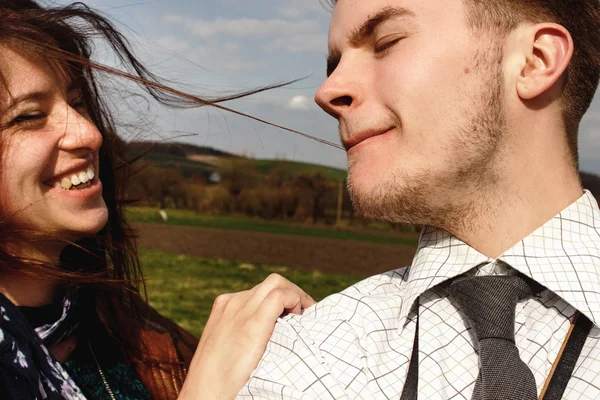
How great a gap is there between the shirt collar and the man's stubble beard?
11 cm

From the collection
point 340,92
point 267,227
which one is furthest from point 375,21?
point 267,227

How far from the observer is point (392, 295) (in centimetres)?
201

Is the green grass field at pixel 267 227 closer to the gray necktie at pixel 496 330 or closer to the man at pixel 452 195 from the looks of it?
the man at pixel 452 195

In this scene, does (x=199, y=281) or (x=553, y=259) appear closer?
(x=553, y=259)

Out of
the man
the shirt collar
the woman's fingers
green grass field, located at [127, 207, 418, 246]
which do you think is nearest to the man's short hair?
the man

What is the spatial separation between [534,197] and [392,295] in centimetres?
58

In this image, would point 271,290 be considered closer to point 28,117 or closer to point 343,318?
point 343,318

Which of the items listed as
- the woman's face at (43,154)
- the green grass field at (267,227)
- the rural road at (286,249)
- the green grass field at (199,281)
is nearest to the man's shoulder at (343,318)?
the woman's face at (43,154)

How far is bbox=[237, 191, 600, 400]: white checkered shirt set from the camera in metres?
1.65

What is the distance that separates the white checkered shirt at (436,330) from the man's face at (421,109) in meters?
0.22

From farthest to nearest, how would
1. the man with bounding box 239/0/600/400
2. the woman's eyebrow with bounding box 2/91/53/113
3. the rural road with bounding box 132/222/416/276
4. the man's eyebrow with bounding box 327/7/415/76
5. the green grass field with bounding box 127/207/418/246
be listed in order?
the green grass field with bounding box 127/207/418/246 → the rural road with bounding box 132/222/416/276 → the woman's eyebrow with bounding box 2/91/53/113 → the man's eyebrow with bounding box 327/7/415/76 → the man with bounding box 239/0/600/400

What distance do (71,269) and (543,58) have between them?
7.45 feet

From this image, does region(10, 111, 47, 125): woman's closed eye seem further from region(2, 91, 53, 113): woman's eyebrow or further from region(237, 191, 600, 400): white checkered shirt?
region(237, 191, 600, 400): white checkered shirt

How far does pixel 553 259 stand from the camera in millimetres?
1744
